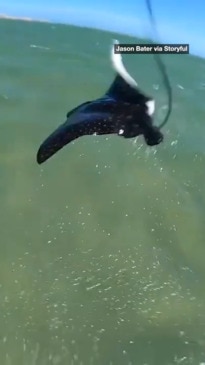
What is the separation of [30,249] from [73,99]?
10.4 ft

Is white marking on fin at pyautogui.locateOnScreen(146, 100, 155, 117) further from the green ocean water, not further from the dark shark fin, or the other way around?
the green ocean water

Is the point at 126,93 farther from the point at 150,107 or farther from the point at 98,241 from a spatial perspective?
the point at 98,241

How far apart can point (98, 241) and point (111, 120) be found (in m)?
1.17

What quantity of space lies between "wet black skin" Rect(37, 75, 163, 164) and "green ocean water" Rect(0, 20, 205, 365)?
93 cm

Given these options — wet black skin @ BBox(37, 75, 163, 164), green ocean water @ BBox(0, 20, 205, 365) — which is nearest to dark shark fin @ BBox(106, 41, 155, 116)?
wet black skin @ BBox(37, 75, 163, 164)

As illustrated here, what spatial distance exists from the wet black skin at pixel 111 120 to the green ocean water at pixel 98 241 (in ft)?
3.04

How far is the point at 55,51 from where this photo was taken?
10.7 meters

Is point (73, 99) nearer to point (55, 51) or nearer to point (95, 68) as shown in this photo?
point (95, 68)

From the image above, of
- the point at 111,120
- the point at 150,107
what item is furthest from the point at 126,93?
the point at 111,120

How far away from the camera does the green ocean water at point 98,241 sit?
4.42 metres

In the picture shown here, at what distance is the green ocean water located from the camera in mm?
4418

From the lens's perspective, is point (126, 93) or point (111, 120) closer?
point (111, 120)

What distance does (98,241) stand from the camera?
17.9 ft

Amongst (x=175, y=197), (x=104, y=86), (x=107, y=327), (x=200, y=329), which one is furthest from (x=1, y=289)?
(x=104, y=86)
